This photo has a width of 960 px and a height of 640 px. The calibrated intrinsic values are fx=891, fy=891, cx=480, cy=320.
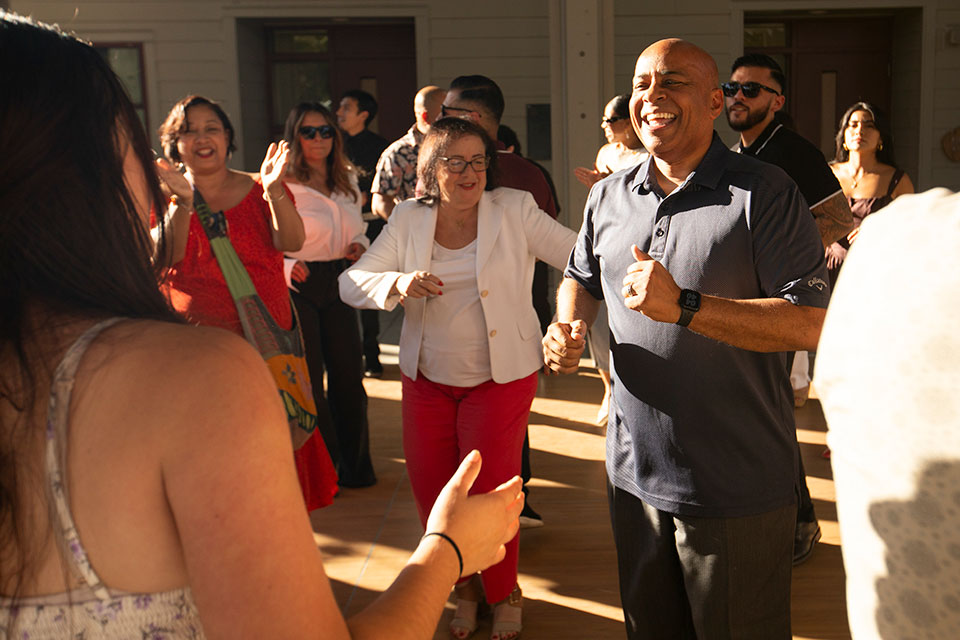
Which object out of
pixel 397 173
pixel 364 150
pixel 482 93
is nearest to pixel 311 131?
pixel 397 173

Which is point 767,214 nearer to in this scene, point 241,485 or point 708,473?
point 708,473

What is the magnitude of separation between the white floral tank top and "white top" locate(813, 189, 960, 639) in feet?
2.37

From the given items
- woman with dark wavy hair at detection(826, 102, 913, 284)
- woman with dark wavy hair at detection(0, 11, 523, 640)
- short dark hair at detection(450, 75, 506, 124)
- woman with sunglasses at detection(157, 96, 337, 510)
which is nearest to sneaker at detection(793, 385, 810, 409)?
woman with dark wavy hair at detection(826, 102, 913, 284)

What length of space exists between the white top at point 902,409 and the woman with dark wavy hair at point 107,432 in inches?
23.1

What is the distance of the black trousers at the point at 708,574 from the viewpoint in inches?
88.0

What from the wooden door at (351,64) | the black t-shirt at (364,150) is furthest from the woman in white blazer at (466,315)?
the wooden door at (351,64)

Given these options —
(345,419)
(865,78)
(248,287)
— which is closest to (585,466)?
(345,419)

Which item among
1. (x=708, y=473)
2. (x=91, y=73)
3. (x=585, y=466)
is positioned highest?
(x=91, y=73)

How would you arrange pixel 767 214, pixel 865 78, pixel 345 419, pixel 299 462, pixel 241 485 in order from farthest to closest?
pixel 865 78 < pixel 345 419 < pixel 299 462 < pixel 767 214 < pixel 241 485

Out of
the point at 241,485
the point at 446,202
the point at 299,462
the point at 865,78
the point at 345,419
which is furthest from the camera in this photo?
the point at 865,78

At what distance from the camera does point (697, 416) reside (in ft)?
7.35

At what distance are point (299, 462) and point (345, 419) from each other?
1221mm

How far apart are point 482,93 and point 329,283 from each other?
4.22 ft

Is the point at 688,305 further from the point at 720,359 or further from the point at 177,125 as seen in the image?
the point at 177,125
